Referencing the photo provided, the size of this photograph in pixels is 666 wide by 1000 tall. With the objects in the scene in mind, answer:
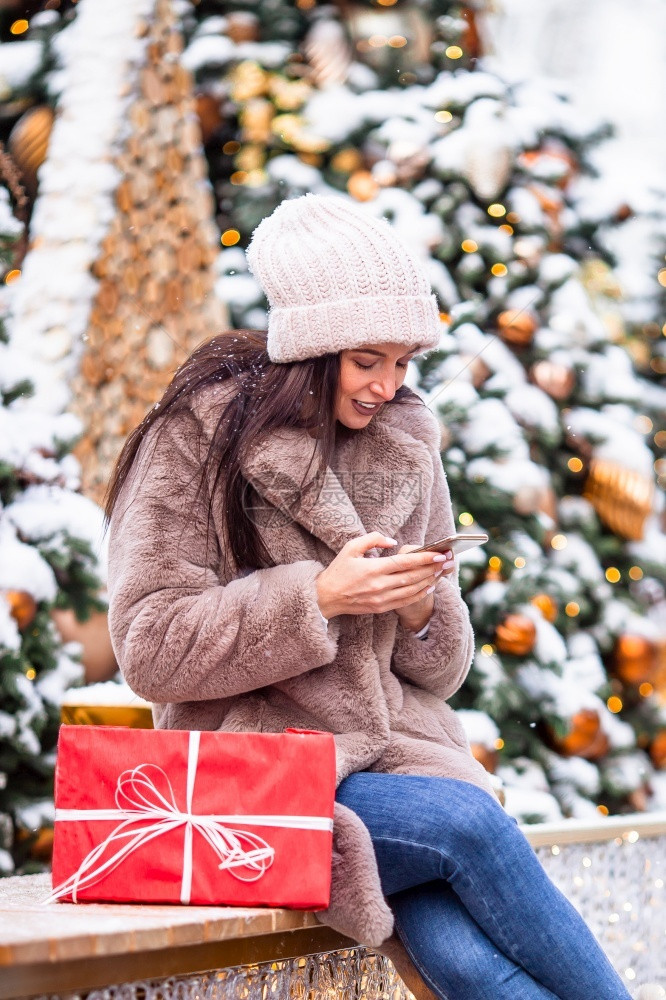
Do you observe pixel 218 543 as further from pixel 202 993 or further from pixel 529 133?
pixel 529 133

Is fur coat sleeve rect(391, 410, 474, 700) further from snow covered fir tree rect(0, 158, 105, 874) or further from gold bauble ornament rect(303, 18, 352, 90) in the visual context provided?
gold bauble ornament rect(303, 18, 352, 90)

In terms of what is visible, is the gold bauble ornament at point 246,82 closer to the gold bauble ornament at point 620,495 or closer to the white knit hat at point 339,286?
the gold bauble ornament at point 620,495

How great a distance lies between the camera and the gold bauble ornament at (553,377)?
10.5 feet

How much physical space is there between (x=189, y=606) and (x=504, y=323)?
1941mm

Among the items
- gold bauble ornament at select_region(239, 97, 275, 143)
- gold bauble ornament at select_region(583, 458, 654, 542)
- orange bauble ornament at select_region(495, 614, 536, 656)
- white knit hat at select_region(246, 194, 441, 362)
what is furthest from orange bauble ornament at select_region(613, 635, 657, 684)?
white knit hat at select_region(246, 194, 441, 362)

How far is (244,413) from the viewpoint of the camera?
1.54 meters

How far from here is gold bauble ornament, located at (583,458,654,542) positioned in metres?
3.31

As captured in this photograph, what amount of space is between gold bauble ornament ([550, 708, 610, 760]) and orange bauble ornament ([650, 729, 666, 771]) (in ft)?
0.95

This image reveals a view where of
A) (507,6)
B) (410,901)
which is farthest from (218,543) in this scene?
(507,6)

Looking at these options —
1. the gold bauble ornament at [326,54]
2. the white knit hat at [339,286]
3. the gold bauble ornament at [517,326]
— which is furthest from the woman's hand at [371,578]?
the gold bauble ornament at [326,54]

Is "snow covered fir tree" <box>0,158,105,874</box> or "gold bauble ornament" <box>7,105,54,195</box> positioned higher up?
"gold bauble ornament" <box>7,105,54,195</box>

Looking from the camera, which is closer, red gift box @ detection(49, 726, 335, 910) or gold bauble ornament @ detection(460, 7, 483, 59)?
red gift box @ detection(49, 726, 335, 910)

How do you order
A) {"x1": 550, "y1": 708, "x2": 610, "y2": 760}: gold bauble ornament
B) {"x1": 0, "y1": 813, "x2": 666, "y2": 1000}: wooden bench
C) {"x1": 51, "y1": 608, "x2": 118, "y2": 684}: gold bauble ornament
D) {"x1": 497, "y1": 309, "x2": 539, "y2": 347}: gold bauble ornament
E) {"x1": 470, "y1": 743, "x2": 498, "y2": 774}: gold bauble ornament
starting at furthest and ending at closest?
{"x1": 497, "y1": 309, "x2": 539, "y2": 347}: gold bauble ornament → {"x1": 550, "y1": 708, "x2": 610, "y2": 760}: gold bauble ornament → {"x1": 470, "y1": 743, "x2": 498, "y2": 774}: gold bauble ornament → {"x1": 51, "y1": 608, "x2": 118, "y2": 684}: gold bauble ornament → {"x1": 0, "y1": 813, "x2": 666, "y2": 1000}: wooden bench

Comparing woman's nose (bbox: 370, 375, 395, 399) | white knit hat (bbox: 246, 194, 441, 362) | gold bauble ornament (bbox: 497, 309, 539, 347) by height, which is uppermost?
white knit hat (bbox: 246, 194, 441, 362)
